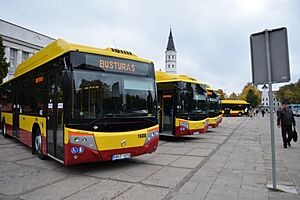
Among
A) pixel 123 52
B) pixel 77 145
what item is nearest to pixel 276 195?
pixel 77 145

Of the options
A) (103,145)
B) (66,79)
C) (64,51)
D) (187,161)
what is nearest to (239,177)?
(187,161)

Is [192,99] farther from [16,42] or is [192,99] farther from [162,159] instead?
[16,42]

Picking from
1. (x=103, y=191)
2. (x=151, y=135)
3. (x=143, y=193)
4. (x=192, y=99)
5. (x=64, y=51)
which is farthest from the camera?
(x=192, y=99)

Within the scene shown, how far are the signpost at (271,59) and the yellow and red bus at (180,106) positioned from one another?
6.49 m

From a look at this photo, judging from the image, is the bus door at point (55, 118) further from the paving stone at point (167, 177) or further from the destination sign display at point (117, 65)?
the paving stone at point (167, 177)

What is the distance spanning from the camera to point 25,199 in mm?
4387

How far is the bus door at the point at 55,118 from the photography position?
5819mm

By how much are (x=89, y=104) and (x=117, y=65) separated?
1383 millimetres

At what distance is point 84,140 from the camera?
5.48 meters

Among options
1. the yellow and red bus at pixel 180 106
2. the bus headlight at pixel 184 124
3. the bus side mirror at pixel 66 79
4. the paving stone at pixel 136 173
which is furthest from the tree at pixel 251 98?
the bus side mirror at pixel 66 79

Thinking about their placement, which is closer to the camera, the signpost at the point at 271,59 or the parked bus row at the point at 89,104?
the signpost at the point at 271,59

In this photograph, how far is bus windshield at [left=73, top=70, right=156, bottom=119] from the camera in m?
5.59

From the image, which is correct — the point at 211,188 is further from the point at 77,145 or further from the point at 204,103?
the point at 204,103

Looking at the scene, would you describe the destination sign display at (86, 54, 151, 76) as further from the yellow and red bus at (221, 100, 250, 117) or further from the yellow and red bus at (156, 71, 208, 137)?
the yellow and red bus at (221, 100, 250, 117)
